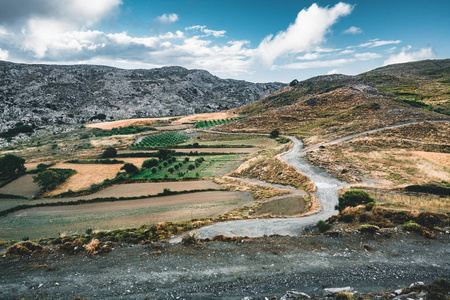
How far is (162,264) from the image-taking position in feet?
47.0

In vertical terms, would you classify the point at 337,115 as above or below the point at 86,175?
above

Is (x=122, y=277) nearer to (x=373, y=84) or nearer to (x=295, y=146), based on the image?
(x=295, y=146)

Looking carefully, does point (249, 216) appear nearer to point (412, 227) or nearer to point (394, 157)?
point (412, 227)

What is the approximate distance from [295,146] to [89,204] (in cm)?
5348

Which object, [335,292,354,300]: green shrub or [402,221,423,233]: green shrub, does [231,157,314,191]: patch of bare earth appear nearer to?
[402,221,423,233]: green shrub

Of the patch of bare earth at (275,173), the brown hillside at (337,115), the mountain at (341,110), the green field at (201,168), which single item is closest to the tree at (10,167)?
the green field at (201,168)

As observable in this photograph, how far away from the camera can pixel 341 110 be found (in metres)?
102

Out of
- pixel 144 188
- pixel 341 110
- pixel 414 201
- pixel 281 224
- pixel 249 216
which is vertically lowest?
pixel 144 188

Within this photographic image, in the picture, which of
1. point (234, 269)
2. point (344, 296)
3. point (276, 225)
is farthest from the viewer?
point (276, 225)

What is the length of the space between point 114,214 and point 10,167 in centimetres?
3549

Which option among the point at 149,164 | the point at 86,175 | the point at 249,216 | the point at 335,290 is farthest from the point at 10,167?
the point at 335,290

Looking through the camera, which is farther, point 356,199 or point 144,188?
point 144,188

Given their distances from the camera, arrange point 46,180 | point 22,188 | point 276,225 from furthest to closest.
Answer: point 22,188, point 46,180, point 276,225

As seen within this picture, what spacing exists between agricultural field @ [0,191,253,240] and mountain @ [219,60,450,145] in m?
44.0
